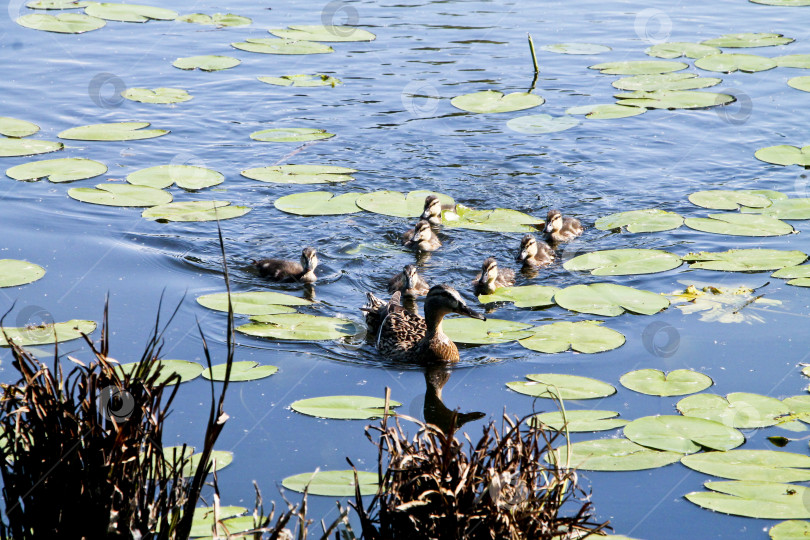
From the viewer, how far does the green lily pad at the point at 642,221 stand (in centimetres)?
861

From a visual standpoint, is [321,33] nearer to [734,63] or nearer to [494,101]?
[494,101]

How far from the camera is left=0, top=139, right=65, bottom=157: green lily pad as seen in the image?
32.0 ft

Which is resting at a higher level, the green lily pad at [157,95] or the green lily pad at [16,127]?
the green lily pad at [157,95]

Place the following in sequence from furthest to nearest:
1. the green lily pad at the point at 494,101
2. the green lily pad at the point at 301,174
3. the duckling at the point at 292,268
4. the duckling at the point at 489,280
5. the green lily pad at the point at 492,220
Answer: the green lily pad at the point at 494,101, the green lily pad at the point at 301,174, the green lily pad at the point at 492,220, the duckling at the point at 292,268, the duckling at the point at 489,280

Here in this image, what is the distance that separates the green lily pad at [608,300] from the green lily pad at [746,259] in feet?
2.69

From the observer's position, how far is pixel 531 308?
732 cm

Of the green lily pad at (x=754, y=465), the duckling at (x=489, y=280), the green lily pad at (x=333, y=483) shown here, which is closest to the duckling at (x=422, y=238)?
the duckling at (x=489, y=280)

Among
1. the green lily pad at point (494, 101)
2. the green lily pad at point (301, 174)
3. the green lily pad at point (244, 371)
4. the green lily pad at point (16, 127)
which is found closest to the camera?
the green lily pad at point (244, 371)

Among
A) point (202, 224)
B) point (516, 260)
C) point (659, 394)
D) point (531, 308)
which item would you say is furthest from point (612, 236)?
point (202, 224)

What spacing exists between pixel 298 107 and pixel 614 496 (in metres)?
8.08

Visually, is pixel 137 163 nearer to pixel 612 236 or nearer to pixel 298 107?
pixel 298 107

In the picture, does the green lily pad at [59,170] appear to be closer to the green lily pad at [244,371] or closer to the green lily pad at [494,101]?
the green lily pad at [244,371]

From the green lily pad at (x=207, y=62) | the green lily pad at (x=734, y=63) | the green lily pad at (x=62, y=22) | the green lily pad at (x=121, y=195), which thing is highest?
the green lily pad at (x=62, y=22)

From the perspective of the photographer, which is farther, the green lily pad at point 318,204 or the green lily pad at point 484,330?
the green lily pad at point 318,204
